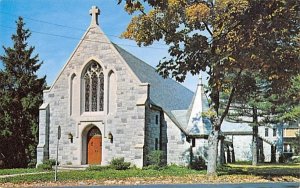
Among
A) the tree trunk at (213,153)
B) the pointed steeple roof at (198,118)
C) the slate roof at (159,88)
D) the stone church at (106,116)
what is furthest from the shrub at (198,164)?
the tree trunk at (213,153)

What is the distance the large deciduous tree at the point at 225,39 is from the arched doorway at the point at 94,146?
6.98 metres

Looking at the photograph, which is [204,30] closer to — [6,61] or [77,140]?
[6,61]

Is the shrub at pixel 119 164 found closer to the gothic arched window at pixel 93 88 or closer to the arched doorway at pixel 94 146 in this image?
the arched doorway at pixel 94 146

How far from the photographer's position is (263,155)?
24891mm

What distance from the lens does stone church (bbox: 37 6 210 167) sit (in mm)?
22047

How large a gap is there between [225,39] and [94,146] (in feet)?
35.8

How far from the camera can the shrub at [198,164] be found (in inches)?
870

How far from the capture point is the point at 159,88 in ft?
84.1

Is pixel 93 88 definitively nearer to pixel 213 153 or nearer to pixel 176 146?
pixel 176 146

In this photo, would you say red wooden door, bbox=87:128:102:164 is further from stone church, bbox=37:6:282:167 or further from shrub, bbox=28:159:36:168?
Result: shrub, bbox=28:159:36:168

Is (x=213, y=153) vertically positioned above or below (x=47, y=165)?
above

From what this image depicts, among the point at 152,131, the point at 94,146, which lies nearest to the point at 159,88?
the point at 152,131

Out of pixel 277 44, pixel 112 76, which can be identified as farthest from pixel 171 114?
pixel 277 44

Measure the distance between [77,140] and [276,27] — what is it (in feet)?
41.8
